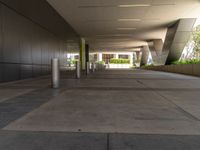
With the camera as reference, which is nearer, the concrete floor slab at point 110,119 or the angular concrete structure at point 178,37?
the concrete floor slab at point 110,119

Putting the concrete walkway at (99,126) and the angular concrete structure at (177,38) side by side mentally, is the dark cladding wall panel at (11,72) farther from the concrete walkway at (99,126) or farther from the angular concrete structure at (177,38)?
the angular concrete structure at (177,38)

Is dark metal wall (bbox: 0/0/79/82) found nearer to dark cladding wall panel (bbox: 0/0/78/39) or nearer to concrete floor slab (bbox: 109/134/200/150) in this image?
dark cladding wall panel (bbox: 0/0/78/39)

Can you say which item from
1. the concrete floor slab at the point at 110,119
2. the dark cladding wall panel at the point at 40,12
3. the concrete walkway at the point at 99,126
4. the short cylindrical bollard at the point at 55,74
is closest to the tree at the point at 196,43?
the dark cladding wall panel at the point at 40,12

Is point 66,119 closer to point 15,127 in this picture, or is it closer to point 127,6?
point 15,127

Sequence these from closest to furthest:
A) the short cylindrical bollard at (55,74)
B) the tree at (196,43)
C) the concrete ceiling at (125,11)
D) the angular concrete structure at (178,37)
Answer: the short cylindrical bollard at (55,74), the concrete ceiling at (125,11), the tree at (196,43), the angular concrete structure at (178,37)

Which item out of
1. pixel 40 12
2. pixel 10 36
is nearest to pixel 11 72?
pixel 10 36

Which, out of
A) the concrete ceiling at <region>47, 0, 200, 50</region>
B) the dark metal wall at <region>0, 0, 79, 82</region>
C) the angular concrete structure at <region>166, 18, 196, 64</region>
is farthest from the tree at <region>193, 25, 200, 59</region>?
the dark metal wall at <region>0, 0, 79, 82</region>

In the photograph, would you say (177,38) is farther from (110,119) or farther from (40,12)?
(110,119)

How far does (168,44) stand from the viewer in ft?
74.3

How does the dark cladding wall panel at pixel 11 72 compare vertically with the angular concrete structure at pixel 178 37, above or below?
below

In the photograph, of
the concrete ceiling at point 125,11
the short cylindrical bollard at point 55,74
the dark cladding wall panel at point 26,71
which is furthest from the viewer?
the concrete ceiling at point 125,11

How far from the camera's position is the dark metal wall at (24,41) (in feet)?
31.8

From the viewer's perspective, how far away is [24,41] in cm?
1183

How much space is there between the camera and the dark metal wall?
9688 millimetres
